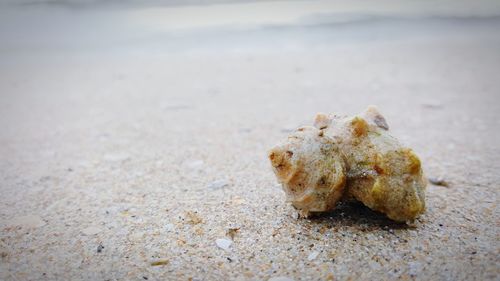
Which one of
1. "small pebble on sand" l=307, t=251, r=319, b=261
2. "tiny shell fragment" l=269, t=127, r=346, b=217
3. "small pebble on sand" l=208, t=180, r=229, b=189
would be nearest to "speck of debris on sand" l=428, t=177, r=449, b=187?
"tiny shell fragment" l=269, t=127, r=346, b=217

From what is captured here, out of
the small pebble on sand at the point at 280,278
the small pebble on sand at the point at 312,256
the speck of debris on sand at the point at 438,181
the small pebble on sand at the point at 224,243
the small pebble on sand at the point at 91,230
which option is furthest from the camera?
the speck of debris on sand at the point at 438,181

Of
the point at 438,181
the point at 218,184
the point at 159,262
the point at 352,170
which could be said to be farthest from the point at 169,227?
the point at 438,181

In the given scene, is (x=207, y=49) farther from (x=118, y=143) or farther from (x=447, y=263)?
(x=447, y=263)

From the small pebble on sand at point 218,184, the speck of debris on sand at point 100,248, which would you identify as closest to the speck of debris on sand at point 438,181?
the small pebble on sand at point 218,184

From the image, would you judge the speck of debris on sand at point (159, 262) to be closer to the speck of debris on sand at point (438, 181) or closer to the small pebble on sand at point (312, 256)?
the small pebble on sand at point (312, 256)

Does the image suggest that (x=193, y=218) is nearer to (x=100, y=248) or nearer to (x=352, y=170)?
(x=100, y=248)

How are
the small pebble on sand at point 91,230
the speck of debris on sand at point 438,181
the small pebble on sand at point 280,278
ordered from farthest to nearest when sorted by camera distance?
1. the speck of debris on sand at point 438,181
2. the small pebble on sand at point 91,230
3. the small pebble on sand at point 280,278
